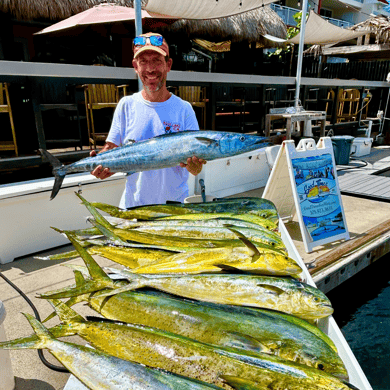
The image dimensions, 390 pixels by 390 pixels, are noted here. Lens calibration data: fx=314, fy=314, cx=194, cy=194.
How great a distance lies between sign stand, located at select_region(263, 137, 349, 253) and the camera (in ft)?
13.3

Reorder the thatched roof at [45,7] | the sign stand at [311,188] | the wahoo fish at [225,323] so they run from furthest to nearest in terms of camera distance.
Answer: the thatched roof at [45,7] < the sign stand at [311,188] < the wahoo fish at [225,323]

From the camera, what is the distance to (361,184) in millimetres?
7258

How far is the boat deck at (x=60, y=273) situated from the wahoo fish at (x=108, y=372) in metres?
1.20

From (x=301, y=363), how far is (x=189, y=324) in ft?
1.45

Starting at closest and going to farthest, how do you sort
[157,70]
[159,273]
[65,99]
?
1. [159,273]
2. [157,70]
3. [65,99]

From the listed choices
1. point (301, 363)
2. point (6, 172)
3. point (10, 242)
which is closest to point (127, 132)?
point (301, 363)

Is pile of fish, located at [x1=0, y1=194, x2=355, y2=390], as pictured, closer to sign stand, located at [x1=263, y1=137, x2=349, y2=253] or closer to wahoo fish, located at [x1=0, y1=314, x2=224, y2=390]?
wahoo fish, located at [x1=0, y1=314, x2=224, y2=390]

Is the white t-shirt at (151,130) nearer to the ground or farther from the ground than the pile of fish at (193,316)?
farther from the ground

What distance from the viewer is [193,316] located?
1.31 meters

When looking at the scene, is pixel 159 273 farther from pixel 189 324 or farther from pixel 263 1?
pixel 263 1

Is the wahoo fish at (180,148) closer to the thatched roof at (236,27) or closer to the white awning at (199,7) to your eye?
the white awning at (199,7)

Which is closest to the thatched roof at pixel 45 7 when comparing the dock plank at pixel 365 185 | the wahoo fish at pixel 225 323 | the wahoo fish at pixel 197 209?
the dock plank at pixel 365 185

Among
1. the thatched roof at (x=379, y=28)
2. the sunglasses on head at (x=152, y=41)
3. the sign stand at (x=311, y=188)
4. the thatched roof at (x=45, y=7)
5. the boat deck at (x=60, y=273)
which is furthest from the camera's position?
the thatched roof at (x=379, y=28)

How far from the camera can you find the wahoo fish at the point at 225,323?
3.90 ft
